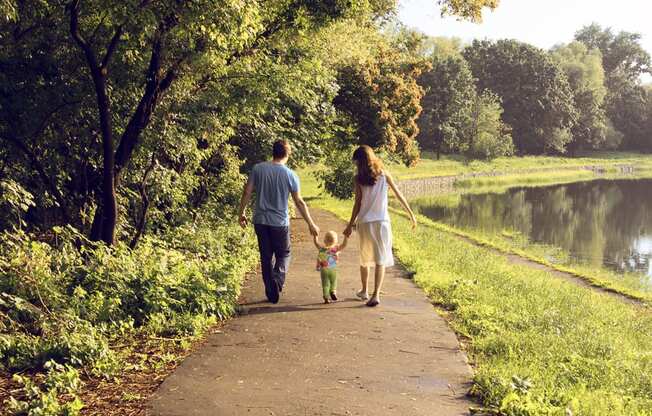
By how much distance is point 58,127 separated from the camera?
962 cm

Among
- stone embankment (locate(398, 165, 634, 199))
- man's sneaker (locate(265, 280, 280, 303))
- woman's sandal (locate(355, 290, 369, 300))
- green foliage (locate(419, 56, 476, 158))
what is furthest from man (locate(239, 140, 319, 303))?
green foliage (locate(419, 56, 476, 158))

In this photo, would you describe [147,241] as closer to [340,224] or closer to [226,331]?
[226,331]

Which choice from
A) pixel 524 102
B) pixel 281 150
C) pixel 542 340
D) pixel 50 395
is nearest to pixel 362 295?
pixel 281 150

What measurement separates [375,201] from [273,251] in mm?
1309

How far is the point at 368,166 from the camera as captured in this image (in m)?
8.03

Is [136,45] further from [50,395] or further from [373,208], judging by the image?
[50,395]

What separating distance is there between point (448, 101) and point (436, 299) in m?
59.3

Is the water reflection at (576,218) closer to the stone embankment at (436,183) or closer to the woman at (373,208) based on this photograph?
the stone embankment at (436,183)

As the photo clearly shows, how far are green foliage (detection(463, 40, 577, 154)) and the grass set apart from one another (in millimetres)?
2700

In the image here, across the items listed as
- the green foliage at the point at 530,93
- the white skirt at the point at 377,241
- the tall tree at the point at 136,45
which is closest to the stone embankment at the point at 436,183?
the green foliage at the point at 530,93

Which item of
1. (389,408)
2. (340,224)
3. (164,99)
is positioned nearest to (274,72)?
(164,99)

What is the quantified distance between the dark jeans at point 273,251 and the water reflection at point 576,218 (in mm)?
14484

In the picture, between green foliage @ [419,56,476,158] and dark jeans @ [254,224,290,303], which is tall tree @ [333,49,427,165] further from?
green foliage @ [419,56,476,158]

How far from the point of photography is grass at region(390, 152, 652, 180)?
5484 centimetres
